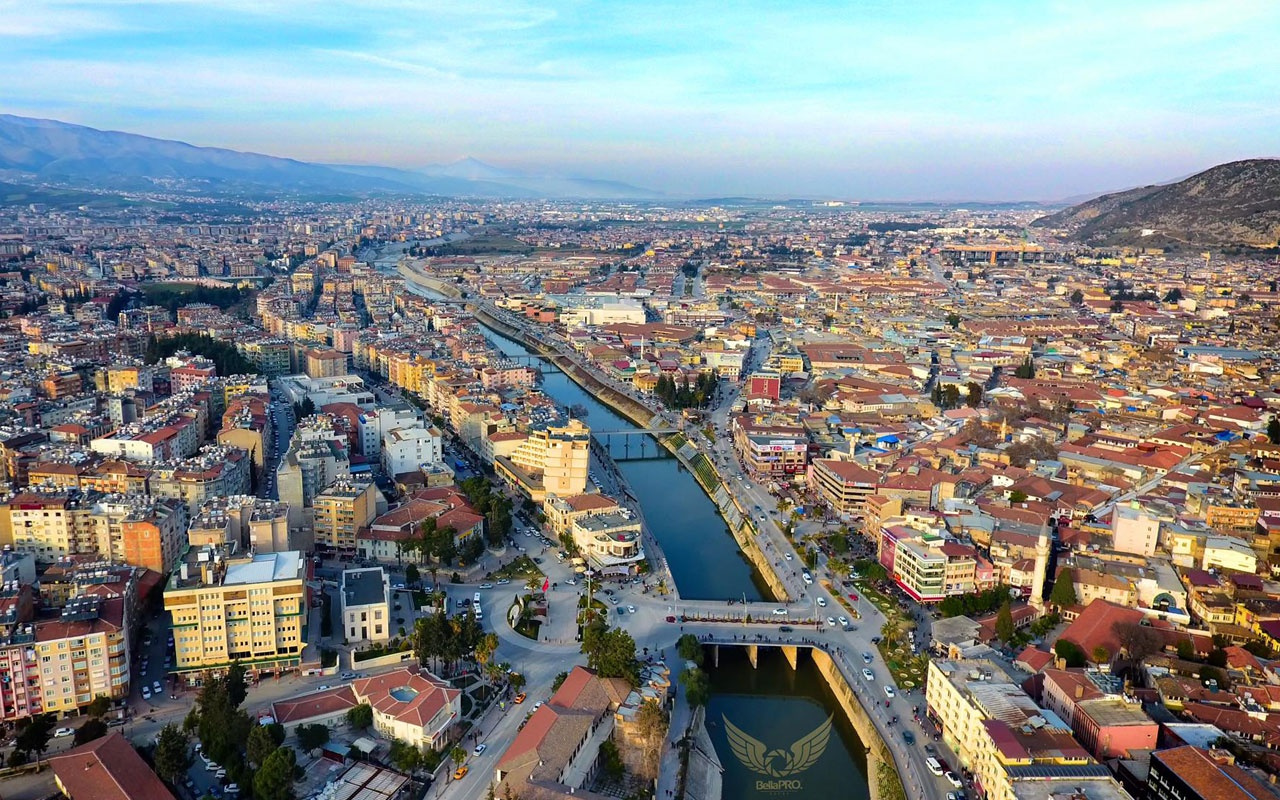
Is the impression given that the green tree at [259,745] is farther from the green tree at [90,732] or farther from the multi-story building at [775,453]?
the multi-story building at [775,453]

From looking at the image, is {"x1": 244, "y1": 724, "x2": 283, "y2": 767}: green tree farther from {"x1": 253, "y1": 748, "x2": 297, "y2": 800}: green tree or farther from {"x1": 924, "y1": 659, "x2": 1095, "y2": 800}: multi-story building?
{"x1": 924, "y1": 659, "x2": 1095, "y2": 800}: multi-story building

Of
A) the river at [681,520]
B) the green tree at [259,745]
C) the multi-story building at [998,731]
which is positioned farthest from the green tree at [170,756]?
the multi-story building at [998,731]

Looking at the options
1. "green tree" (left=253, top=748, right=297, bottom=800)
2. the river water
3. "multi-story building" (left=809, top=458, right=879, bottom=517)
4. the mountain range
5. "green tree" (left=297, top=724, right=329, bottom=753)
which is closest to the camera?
"green tree" (left=253, top=748, right=297, bottom=800)

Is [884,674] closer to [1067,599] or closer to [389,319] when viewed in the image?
[1067,599]

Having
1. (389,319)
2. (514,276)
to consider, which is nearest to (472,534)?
(389,319)

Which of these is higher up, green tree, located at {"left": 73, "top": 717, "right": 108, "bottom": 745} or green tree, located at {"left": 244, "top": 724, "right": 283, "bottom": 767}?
green tree, located at {"left": 244, "top": 724, "right": 283, "bottom": 767}

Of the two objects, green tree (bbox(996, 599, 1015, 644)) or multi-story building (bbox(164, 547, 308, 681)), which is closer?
multi-story building (bbox(164, 547, 308, 681))

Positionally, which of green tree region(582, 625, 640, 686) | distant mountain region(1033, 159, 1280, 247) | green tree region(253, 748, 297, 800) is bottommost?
green tree region(253, 748, 297, 800)

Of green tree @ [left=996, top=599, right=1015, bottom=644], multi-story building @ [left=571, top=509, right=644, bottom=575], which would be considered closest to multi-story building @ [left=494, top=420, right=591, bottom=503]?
multi-story building @ [left=571, top=509, right=644, bottom=575]
